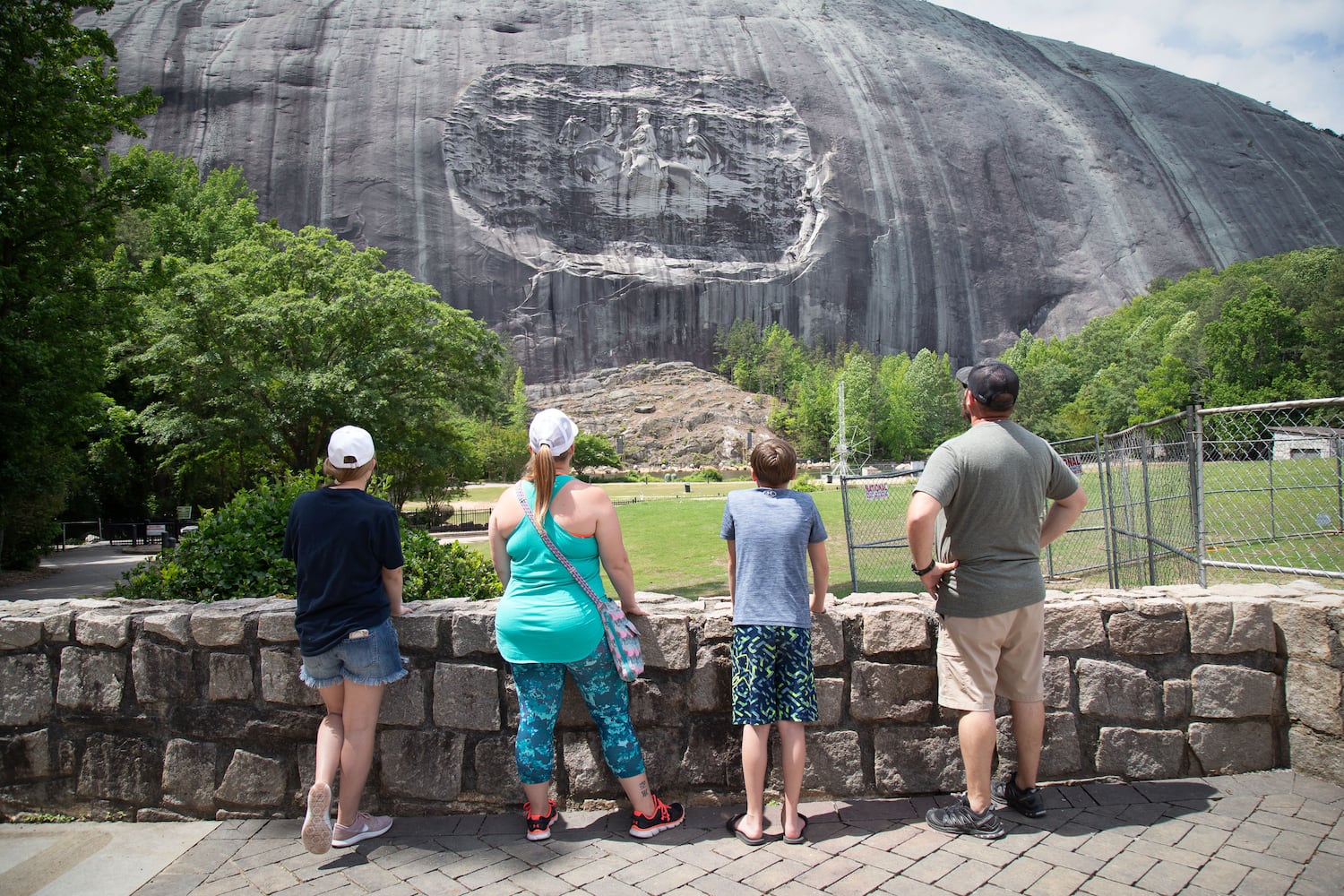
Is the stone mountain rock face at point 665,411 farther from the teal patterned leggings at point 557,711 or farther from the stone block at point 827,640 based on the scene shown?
the teal patterned leggings at point 557,711

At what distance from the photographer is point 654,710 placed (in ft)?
12.0

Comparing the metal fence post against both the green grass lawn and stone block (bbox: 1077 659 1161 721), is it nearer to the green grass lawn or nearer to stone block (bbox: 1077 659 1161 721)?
stone block (bbox: 1077 659 1161 721)

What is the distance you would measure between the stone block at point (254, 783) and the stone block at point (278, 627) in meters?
0.60

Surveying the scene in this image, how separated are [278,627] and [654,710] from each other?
185 cm

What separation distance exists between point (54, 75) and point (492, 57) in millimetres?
72172

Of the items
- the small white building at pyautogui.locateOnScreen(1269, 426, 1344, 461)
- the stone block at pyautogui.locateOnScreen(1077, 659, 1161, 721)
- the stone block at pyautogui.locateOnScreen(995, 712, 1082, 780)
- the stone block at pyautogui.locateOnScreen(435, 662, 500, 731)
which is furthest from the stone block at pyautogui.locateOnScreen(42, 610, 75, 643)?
the small white building at pyautogui.locateOnScreen(1269, 426, 1344, 461)

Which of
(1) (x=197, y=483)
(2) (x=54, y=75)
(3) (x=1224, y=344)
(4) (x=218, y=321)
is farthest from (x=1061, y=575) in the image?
(3) (x=1224, y=344)

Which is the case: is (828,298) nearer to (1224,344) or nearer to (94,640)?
(1224,344)

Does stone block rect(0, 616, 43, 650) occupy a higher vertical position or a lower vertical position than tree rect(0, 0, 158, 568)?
lower

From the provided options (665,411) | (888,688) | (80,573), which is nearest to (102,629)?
(888,688)

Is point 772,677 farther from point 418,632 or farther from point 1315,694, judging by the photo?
point 1315,694

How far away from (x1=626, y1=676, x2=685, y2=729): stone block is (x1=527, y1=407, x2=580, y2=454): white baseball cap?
1226 mm

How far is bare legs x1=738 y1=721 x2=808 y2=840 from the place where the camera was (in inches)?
128

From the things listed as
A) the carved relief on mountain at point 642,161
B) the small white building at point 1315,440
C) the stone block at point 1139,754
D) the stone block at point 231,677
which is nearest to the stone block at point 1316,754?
the stone block at point 1139,754
